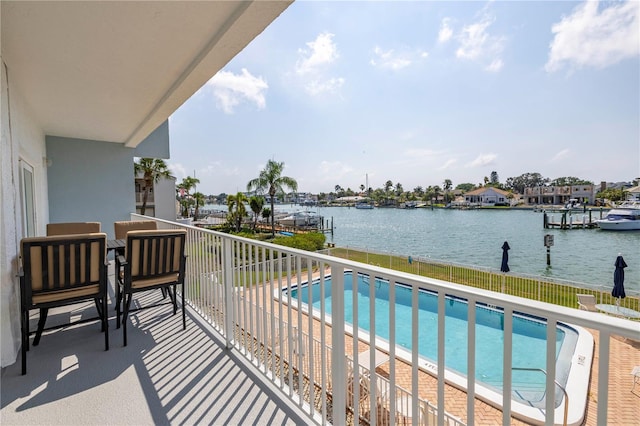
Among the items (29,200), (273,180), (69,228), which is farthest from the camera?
(273,180)

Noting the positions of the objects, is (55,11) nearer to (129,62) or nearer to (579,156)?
(129,62)

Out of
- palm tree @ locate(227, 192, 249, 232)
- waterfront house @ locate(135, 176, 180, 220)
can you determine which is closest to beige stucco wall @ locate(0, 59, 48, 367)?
waterfront house @ locate(135, 176, 180, 220)

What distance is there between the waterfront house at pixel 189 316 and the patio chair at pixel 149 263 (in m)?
0.27

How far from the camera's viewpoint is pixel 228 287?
2.66 m

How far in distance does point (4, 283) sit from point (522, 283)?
11.8 meters

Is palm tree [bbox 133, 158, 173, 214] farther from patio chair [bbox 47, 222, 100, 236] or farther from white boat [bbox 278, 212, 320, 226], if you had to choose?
white boat [bbox 278, 212, 320, 226]

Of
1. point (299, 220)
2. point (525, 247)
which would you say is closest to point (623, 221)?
point (525, 247)

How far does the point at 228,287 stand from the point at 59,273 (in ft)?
4.29

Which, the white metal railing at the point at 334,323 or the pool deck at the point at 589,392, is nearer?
the white metal railing at the point at 334,323

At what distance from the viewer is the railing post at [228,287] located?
2.62m

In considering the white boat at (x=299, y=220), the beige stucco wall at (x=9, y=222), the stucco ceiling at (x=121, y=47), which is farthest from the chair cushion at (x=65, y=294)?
the white boat at (x=299, y=220)

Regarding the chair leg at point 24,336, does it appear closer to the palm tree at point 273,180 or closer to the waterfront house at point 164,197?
the waterfront house at point 164,197

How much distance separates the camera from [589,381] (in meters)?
5.00

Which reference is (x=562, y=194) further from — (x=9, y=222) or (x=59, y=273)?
(x=9, y=222)
